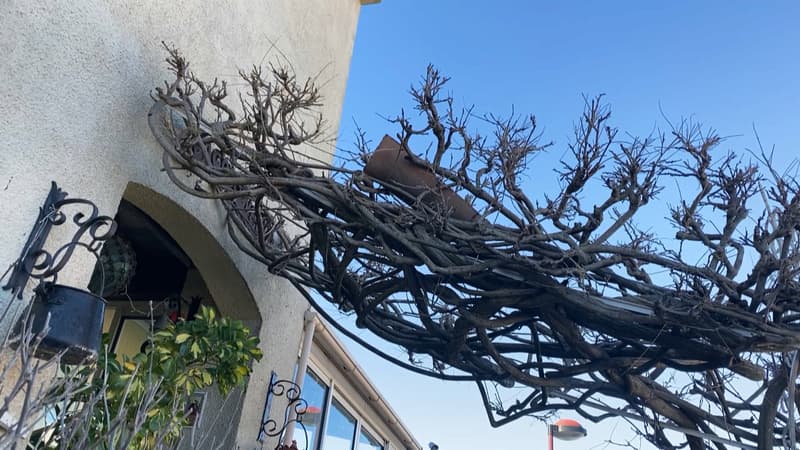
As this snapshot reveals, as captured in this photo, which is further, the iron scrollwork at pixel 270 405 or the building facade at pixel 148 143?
the iron scrollwork at pixel 270 405

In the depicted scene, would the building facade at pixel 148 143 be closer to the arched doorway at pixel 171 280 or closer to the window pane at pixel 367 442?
the arched doorway at pixel 171 280

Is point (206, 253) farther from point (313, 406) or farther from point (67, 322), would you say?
point (313, 406)

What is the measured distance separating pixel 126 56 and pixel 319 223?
1296mm

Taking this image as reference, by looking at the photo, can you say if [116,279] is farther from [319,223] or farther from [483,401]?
[483,401]

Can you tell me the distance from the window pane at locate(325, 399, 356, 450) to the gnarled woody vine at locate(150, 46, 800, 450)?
12.3 feet

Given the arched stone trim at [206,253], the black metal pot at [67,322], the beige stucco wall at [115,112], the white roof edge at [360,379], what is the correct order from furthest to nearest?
1. the white roof edge at [360,379]
2. the arched stone trim at [206,253]
3. the beige stucco wall at [115,112]
4. the black metal pot at [67,322]

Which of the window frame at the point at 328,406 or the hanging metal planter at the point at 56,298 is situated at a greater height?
the window frame at the point at 328,406

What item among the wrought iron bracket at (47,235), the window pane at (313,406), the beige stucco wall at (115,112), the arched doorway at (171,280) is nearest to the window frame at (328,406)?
the window pane at (313,406)

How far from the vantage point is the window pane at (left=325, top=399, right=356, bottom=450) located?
6980 millimetres

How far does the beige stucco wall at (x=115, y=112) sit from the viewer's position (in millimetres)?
2512

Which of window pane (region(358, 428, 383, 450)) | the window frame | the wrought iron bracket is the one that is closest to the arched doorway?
the wrought iron bracket

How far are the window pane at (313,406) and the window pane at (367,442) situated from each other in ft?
5.96

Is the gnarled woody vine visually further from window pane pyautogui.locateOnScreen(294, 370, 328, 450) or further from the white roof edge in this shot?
window pane pyautogui.locateOnScreen(294, 370, 328, 450)

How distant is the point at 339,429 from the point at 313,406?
1.19 metres
